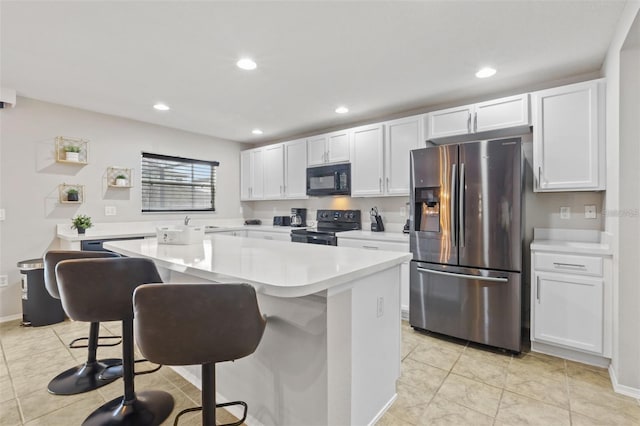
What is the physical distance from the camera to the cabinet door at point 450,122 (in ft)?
10.2

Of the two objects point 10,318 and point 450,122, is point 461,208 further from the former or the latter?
point 10,318

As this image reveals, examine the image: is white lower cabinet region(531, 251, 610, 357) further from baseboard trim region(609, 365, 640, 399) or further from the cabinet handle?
baseboard trim region(609, 365, 640, 399)

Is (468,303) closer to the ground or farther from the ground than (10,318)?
farther from the ground

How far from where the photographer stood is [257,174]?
5301 mm

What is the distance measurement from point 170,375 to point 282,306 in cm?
135

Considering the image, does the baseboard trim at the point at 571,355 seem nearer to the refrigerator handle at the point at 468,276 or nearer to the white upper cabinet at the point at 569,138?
the refrigerator handle at the point at 468,276

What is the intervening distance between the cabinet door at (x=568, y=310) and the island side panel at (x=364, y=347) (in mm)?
1456

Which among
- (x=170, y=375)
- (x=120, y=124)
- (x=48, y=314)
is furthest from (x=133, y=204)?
(x=170, y=375)

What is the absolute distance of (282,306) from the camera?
1.56 m

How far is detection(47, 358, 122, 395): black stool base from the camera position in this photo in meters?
2.07

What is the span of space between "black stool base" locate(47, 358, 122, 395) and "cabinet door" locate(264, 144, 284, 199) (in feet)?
10.3

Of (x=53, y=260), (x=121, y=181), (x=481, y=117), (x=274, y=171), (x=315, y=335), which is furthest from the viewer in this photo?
(x=274, y=171)

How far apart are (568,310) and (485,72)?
2089 millimetres

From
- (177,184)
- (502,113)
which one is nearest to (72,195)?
(177,184)
